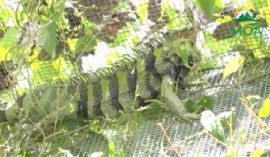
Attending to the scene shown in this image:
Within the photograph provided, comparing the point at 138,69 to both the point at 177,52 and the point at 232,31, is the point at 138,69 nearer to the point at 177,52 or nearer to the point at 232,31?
the point at 177,52

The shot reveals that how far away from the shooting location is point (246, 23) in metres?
2.58

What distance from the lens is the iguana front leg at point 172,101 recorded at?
239 centimetres

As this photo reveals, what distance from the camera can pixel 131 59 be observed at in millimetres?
2697

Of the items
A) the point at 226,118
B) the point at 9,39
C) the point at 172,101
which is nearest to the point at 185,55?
the point at 172,101

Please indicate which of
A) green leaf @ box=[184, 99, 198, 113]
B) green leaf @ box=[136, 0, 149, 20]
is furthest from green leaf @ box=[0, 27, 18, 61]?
green leaf @ box=[184, 99, 198, 113]

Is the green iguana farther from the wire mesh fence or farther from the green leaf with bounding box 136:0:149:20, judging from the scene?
the green leaf with bounding box 136:0:149:20

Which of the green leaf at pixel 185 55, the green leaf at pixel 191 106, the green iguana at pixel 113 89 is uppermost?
the green leaf at pixel 185 55

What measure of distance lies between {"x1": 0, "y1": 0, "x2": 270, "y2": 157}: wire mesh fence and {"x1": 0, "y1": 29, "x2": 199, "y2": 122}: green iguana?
0.03ft

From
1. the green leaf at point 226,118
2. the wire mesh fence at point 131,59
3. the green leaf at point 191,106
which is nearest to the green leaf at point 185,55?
the wire mesh fence at point 131,59

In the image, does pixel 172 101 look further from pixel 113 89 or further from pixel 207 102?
pixel 113 89

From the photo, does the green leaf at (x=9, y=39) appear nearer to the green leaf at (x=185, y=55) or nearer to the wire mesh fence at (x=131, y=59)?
the wire mesh fence at (x=131, y=59)

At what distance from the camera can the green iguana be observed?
2.58 metres

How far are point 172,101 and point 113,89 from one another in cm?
30

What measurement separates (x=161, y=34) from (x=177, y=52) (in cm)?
11
